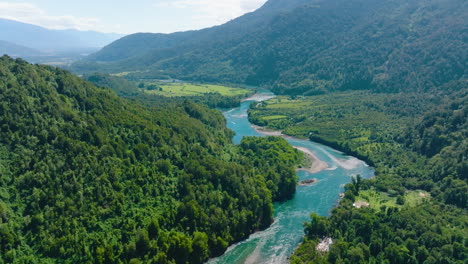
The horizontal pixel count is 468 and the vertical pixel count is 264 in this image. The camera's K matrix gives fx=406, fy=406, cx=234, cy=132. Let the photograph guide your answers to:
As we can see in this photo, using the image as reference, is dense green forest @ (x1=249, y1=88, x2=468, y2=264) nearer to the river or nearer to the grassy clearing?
the grassy clearing

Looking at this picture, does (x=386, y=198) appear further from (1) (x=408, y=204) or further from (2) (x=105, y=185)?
(2) (x=105, y=185)

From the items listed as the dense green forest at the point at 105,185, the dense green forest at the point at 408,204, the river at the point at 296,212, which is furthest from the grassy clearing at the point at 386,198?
the dense green forest at the point at 105,185

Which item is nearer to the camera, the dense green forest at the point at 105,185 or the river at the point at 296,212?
the dense green forest at the point at 105,185

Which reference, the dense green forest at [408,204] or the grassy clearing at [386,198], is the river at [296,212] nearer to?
the dense green forest at [408,204]

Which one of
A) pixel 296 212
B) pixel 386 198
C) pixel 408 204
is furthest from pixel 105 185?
pixel 408 204

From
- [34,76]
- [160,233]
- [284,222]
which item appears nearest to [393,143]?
[284,222]

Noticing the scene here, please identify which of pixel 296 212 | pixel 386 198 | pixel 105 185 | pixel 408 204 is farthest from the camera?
pixel 386 198

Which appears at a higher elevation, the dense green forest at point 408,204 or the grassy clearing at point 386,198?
the dense green forest at point 408,204
